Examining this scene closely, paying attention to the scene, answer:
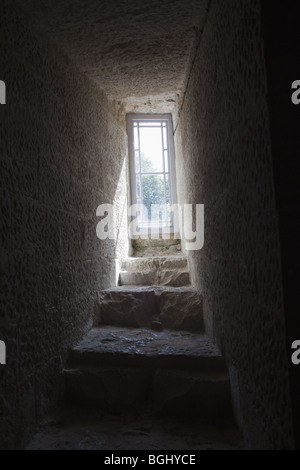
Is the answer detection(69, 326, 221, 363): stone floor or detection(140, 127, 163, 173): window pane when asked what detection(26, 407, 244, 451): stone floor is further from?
detection(140, 127, 163, 173): window pane

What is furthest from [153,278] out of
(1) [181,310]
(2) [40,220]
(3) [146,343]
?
(2) [40,220]

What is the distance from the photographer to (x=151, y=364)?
62.6 inches

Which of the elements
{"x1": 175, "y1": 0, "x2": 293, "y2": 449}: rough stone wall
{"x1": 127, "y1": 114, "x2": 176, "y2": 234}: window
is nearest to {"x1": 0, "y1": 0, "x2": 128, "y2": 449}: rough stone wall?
{"x1": 175, "y1": 0, "x2": 293, "y2": 449}: rough stone wall

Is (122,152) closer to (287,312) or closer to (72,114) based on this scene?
(72,114)

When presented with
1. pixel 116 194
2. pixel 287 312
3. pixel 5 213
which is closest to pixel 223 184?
pixel 287 312

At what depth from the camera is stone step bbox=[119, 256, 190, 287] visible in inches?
103

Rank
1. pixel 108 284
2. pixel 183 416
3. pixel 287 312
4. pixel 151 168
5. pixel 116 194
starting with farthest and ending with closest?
pixel 151 168
pixel 116 194
pixel 108 284
pixel 183 416
pixel 287 312

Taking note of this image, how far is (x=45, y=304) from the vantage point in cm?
146

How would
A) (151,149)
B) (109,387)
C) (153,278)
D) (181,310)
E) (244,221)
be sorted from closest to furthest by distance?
(244,221), (109,387), (181,310), (153,278), (151,149)

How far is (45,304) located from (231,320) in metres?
0.83

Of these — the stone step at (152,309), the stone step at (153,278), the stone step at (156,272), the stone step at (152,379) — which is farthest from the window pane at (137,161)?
the stone step at (152,379)

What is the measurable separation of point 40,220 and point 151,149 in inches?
88.4

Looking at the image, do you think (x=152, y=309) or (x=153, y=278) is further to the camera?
(x=153, y=278)

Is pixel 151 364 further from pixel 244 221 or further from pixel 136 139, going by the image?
pixel 136 139
